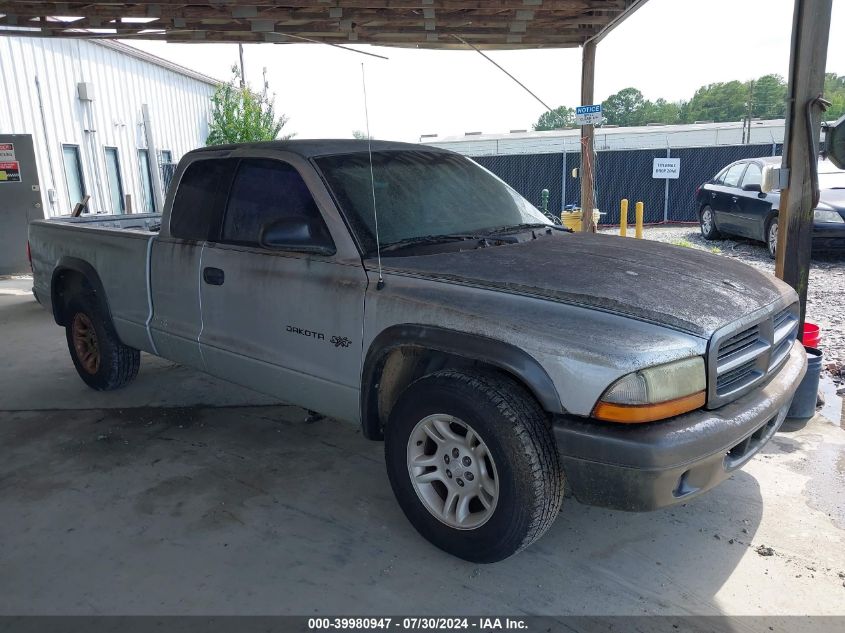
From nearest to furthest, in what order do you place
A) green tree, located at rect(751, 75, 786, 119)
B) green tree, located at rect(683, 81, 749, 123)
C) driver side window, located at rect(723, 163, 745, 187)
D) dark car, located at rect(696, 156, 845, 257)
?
1. dark car, located at rect(696, 156, 845, 257)
2. driver side window, located at rect(723, 163, 745, 187)
3. green tree, located at rect(751, 75, 786, 119)
4. green tree, located at rect(683, 81, 749, 123)

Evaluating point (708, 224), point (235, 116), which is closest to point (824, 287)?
point (708, 224)

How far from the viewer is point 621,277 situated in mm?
2895

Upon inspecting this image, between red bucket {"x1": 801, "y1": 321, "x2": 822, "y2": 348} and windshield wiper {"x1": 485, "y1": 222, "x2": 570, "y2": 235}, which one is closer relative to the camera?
windshield wiper {"x1": 485, "y1": 222, "x2": 570, "y2": 235}

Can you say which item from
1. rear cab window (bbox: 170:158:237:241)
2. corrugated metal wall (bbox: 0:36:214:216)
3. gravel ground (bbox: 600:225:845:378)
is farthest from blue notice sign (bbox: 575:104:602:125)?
corrugated metal wall (bbox: 0:36:214:216)

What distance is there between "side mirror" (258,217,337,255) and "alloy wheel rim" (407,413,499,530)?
3.46ft

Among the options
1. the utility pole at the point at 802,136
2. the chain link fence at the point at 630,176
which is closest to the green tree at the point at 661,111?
the chain link fence at the point at 630,176

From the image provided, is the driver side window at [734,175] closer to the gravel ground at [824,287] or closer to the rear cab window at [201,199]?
the gravel ground at [824,287]

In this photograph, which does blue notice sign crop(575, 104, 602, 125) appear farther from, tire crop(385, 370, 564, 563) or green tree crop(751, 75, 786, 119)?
green tree crop(751, 75, 786, 119)

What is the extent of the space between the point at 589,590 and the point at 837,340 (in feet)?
16.0

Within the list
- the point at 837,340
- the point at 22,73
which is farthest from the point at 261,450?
the point at 22,73

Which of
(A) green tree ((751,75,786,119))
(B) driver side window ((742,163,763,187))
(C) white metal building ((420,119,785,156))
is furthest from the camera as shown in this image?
(A) green tree ((751,75,786,119))

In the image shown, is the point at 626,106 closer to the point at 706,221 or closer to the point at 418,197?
the point at 706,221

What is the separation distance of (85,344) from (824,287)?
8.46 m

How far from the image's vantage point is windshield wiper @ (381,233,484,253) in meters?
3.25
